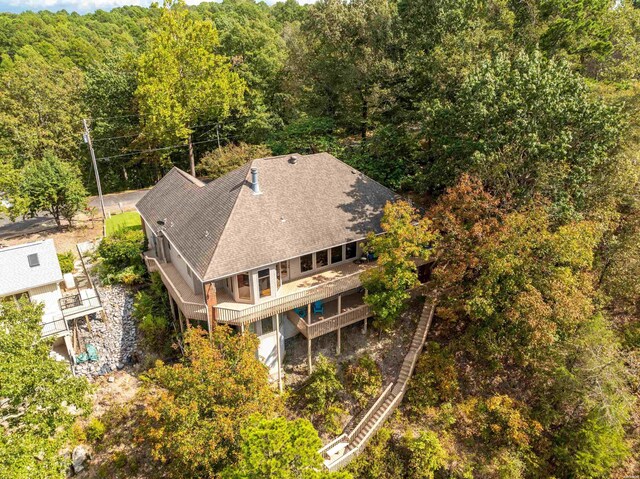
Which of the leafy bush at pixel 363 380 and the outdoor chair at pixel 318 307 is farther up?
the outdoor chair at pixel 318 307

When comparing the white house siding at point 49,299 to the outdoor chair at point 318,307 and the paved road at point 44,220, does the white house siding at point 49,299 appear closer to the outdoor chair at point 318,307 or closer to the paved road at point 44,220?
the outdoor chair at point 318,307

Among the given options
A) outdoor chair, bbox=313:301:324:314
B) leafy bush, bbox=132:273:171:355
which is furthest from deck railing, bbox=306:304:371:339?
leafy bush, bbox=132:273:171:355

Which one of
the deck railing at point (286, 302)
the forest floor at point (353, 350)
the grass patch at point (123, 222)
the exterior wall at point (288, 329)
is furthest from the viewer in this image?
the grass patch at point (123, 222)

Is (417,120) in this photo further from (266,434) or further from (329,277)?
(266,434)

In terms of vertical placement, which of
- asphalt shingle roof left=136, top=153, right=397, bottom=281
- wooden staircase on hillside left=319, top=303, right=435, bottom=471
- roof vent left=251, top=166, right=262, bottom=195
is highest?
roof vent left=251, top=166, right=262, bottom=195

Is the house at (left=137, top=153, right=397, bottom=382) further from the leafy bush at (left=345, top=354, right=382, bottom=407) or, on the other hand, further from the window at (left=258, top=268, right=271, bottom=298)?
the leafy bush at (left=345, top=354, right=382, bottom=407)

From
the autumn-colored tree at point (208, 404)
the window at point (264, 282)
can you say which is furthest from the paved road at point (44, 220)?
the autumn-colored tree at point (208, 404)
